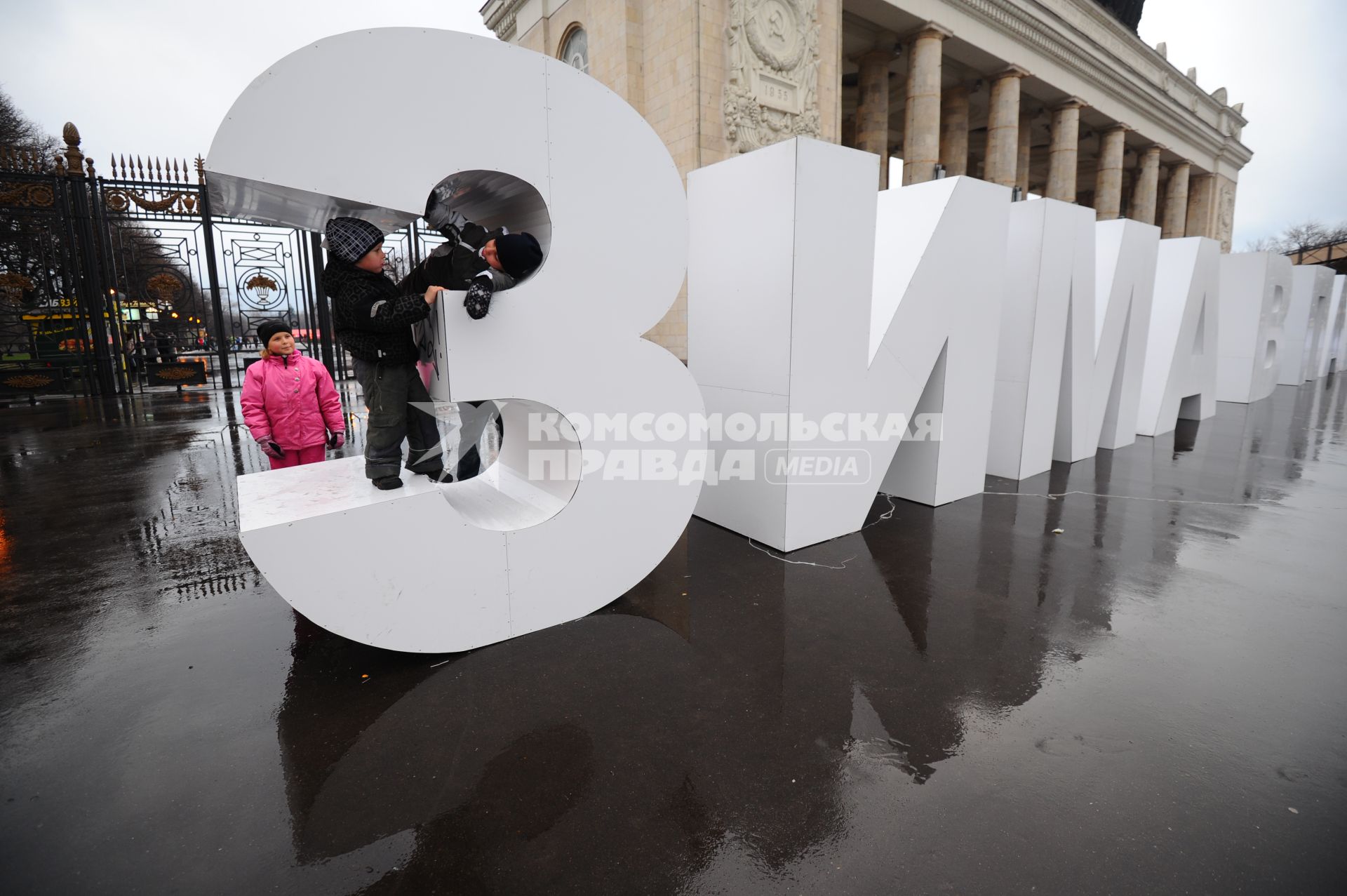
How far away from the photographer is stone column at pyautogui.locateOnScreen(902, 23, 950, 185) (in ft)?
53.5

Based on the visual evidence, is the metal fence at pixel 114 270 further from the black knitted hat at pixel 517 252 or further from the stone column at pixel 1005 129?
the stone column at pixel 1005 129

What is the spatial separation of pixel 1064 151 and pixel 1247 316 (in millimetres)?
11971

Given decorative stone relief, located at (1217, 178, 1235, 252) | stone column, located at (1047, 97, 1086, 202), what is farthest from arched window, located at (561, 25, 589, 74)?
decorative stone relief, located at (1217, 178, 1235, 252)

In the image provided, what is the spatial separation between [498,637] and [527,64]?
9.44ft

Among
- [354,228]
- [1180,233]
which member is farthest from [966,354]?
[1180,233]

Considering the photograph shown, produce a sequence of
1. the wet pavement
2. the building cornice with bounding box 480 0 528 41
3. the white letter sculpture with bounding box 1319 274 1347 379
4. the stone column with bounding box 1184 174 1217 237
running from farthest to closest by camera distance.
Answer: the stone column with bounding box 1184 174 1217 237, the white letter sculpture with bounding box 1319 274 1347 379, the building cornice with bounding box 480 0 528 41, the wet pavement

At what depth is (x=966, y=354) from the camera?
5.75 m

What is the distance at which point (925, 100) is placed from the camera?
16312 millimetres

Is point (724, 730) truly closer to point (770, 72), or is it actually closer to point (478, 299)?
point (478, 299)

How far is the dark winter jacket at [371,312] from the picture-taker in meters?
2.92

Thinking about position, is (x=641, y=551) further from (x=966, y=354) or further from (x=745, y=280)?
(x=966, y=354)

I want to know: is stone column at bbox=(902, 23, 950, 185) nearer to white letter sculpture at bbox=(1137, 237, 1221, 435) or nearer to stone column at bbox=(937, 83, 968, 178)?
stone column at bbox=(937, 83, 968, 178)

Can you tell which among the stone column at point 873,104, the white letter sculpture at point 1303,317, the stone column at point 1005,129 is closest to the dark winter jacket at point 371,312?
the stone column at point 873,104

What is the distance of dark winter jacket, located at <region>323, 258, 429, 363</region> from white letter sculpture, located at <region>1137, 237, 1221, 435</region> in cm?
994
